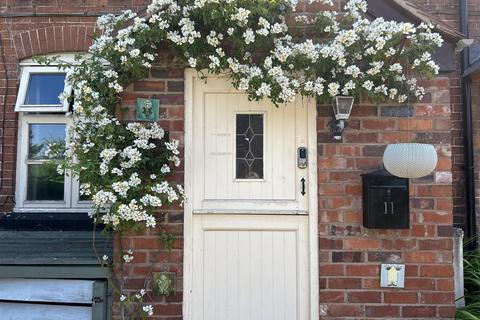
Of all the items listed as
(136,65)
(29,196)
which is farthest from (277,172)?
(29,196)

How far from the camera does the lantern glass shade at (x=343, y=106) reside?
120 inches

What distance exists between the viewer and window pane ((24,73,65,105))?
479 cm

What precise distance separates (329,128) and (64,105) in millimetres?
2851

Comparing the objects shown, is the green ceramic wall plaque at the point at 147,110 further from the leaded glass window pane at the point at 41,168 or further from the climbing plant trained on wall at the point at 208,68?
the leaded glass window pane at the point at 41,168

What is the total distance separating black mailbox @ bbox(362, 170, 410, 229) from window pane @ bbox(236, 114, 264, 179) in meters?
0.79

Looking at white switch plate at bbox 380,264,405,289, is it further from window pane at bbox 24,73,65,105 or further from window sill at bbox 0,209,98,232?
window pane at bbox 24,73,65,105

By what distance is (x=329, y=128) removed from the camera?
323 cm

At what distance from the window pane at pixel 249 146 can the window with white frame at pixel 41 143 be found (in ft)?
7.34

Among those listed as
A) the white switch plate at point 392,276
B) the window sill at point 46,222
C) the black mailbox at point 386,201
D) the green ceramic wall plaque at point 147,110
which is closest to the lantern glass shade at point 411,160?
the black mailbox at point 386,201

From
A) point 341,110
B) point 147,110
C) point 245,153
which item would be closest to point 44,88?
point 147,110

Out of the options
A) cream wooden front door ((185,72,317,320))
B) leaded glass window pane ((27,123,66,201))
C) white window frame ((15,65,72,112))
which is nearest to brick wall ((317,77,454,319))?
cream wooden front door ((185,72,317,320))

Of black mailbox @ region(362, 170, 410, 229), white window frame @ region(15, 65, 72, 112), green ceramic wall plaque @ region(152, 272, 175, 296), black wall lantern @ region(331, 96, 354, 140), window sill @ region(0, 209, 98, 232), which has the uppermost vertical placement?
white window frame @ region(15, 65, 72, 112)

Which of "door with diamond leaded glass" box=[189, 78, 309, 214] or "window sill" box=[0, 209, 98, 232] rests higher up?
"door with diamond leaded glass" box=[189, 78, 309, 214]

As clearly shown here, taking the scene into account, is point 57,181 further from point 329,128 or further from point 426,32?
point 426,32
